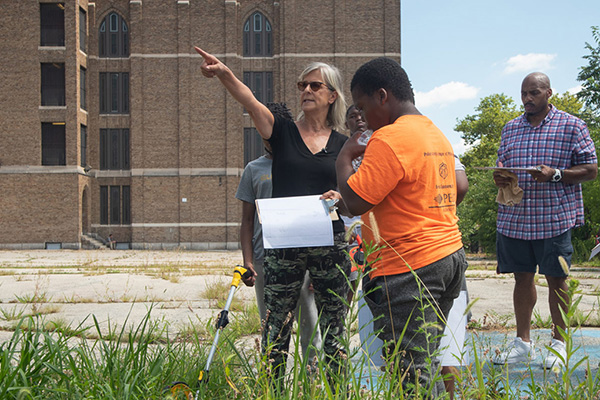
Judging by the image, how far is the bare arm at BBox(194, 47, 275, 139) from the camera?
120 inches

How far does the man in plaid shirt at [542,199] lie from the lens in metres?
4.28

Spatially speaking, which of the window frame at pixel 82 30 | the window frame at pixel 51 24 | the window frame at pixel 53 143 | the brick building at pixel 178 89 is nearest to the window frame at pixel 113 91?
the brick building at pixel 178 89

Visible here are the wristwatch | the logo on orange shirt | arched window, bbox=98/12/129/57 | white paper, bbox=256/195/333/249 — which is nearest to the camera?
the logo on orange shirt

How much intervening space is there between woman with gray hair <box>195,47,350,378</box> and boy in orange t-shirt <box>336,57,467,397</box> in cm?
57

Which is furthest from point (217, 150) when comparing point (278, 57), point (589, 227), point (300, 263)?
point (300, 263)

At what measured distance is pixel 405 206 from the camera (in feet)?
7.89

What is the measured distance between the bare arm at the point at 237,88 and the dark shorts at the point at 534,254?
2401 millimetres

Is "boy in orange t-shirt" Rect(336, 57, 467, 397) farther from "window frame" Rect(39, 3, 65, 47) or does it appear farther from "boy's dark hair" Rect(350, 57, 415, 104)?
"window frame" Rect(39, 3, 65, 47)

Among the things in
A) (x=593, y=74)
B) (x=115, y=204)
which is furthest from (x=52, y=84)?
(x=593, y=74)

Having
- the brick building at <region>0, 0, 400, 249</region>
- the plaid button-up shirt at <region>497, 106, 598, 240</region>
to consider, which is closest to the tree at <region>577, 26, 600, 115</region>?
the brick building at <region>0, 0, 400, 249</region>

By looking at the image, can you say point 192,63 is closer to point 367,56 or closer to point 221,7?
point 221,7

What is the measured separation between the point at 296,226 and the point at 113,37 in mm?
37977

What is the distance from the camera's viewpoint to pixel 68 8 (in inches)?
1361

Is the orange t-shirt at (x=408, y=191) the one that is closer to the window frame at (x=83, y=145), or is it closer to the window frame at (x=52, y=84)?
the window frame at (x=83, y=145)
